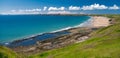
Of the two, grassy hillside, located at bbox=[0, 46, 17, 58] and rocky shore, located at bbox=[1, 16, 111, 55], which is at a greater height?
grassy hillside, located at bbox=[0, 46, 17, 58]

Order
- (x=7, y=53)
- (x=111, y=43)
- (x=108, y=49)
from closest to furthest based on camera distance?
(x=7, y=53) → (x=108, y=49) → (x=111, y=43)

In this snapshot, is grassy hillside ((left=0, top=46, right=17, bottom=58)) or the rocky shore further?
the rocky shore

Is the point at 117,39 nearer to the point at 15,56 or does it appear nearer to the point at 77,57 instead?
the point at 77,57

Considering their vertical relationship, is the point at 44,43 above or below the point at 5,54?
below

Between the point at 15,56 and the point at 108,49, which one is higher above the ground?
the point at 15,56

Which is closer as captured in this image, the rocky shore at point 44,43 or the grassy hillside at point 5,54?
the grassy hillside at point 5,54

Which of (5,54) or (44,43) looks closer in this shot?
(5,54)

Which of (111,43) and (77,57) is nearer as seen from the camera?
(77,57)

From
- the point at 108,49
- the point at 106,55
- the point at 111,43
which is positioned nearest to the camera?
the point at 106,55

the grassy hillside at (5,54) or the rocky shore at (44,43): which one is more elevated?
the grassy hillside at (5,54)

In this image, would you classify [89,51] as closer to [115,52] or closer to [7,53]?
[115,52]

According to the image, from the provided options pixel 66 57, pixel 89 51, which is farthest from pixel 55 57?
pixel 89 51
